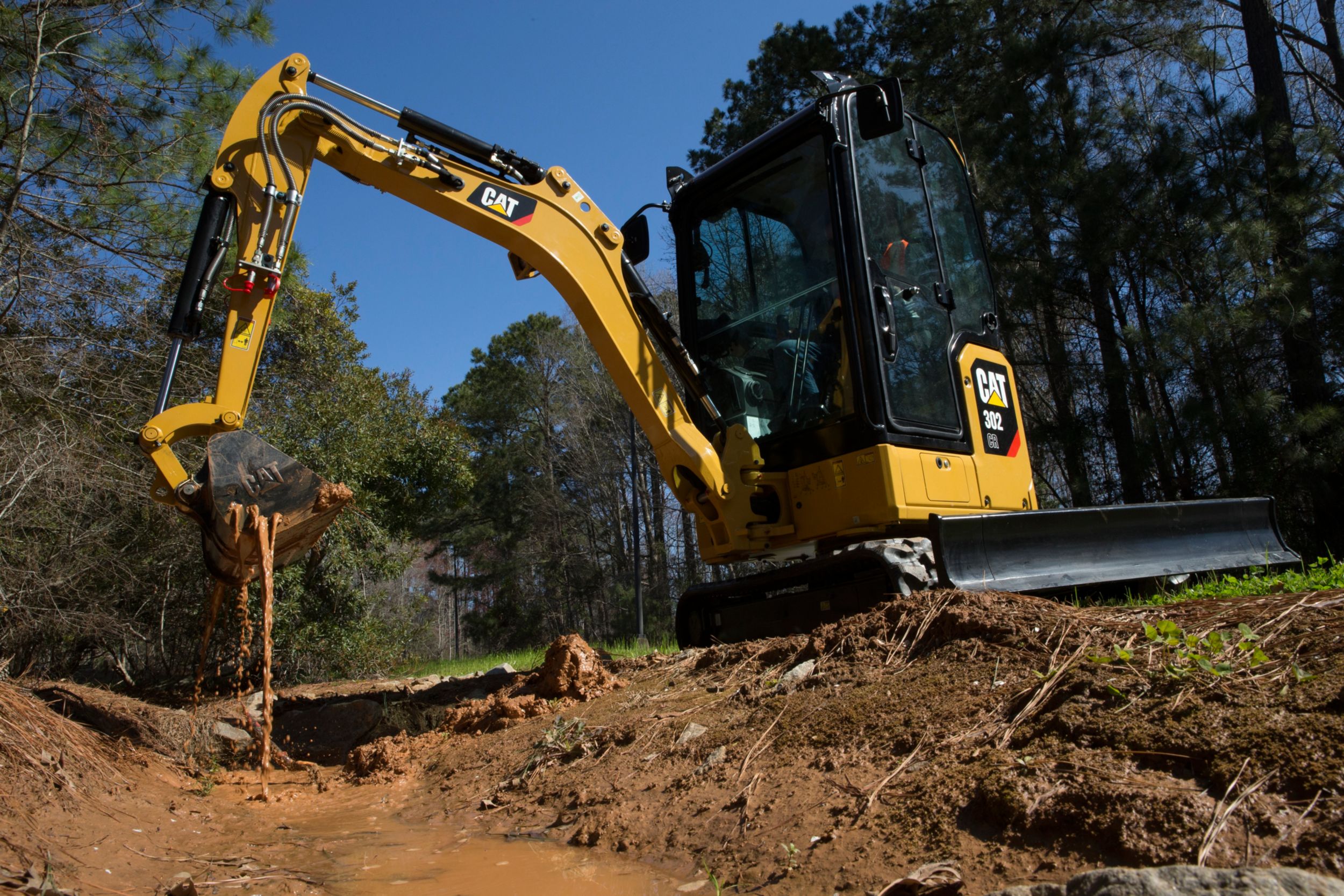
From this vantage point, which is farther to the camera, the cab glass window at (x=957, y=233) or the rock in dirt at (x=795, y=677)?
the cab glass window at (x=957, y=233)

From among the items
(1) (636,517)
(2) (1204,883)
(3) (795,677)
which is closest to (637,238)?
(3) (795,677)

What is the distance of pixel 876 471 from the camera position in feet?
16.0

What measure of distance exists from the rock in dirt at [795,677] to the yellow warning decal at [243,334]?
2.99 meters

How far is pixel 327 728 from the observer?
6043 millimetres

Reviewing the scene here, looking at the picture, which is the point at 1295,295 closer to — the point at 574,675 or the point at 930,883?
the point at 574,675

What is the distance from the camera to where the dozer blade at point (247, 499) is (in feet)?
13.4

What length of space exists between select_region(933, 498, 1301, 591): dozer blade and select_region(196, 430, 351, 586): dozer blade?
3.06m

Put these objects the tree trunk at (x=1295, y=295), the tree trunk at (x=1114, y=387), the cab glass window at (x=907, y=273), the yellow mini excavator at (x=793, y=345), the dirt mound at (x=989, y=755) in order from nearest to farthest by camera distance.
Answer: the dirt mound at (x=989, y=755)
the yellow mini excavator at (x=793, y=345)
the cab glass window at (x=907, y=273)
the tree trunk at (x=1295, y=295)
the tree trunk at (x=1114, y=387)

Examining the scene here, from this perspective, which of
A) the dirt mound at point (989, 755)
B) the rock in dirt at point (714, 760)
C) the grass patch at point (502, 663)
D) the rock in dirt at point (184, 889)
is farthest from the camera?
the grass patch at point (502, 663)

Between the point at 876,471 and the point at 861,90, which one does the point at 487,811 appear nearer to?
the point at 876,471

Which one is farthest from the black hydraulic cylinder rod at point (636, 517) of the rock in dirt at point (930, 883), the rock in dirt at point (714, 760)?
the rock in dirt at point (930, 883)

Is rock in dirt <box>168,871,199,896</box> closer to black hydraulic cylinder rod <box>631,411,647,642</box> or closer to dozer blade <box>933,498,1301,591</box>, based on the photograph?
dozer blade <box>933,498,1301,591</box>

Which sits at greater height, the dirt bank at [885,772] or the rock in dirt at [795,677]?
the rock in dirt at [795,677]

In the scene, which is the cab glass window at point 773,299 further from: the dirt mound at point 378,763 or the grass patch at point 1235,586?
the dirt mound at point 378,763
